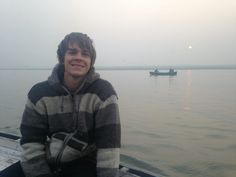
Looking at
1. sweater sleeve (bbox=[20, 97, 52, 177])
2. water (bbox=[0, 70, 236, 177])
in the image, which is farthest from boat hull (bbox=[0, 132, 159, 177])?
water (bbox=[0, 70, 236, 177])

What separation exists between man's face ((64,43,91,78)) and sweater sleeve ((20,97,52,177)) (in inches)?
21.4

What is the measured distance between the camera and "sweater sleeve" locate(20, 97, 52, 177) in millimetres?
3203

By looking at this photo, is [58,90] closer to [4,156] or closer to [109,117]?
[109,117]

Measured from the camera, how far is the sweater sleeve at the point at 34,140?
3.20m

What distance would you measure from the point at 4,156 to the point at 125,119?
1129 cm

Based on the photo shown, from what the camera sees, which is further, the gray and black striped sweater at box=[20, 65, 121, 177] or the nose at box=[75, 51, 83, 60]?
the nose at box=[75, 51, 83, 60]

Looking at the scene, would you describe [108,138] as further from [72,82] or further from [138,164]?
[138,164]

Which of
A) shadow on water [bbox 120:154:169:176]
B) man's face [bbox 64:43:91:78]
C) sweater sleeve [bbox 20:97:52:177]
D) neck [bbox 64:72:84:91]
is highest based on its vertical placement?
man's face [bbox 64:43:91:78]

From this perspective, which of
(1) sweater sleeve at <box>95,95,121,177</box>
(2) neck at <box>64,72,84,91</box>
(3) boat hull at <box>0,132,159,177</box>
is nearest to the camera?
(1) sweater sleeve at <box>95,95,121,177</box>

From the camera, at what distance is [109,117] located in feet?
10.4

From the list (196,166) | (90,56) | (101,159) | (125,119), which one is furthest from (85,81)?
(125,119)

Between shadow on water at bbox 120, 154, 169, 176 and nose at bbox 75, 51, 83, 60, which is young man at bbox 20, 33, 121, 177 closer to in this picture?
nose at bbox 75, 51, 83, 60

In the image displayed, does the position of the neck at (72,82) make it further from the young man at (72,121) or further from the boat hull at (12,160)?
the boat hull at (12,160)

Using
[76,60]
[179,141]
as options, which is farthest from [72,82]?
[179,141]
